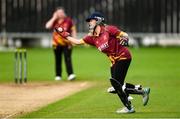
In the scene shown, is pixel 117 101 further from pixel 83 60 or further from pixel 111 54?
pixel 83 60

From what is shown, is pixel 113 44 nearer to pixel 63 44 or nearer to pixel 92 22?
pixel 92 22

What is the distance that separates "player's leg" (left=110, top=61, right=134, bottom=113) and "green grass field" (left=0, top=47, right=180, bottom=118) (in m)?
0.24

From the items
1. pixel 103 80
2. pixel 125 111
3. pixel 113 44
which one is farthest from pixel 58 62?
pixel 125 111

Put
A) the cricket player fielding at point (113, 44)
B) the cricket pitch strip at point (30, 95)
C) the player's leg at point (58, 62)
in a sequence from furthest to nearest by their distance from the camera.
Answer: the player's leg at point (58, 62) → the cricket pitch strip at point (30, 95) → the cricket player fielding at point (113, 44)

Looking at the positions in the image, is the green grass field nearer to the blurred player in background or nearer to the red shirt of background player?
the blurred player in background

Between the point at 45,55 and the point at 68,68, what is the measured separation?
12631 millimetres

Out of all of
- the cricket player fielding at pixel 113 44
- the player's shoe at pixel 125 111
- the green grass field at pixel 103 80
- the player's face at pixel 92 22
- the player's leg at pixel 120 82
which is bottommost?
the green grass field at pixel 103 80

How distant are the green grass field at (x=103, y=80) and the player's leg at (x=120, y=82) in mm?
237

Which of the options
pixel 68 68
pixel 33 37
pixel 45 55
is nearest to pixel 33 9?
pixel 33 37

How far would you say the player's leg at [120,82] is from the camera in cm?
1557

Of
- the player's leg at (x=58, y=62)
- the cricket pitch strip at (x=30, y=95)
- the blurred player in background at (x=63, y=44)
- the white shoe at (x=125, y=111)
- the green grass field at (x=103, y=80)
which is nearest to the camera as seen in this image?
the white shoe at (x=125, y=111)

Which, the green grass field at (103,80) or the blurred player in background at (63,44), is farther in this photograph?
the blurred player in background at (63,44)

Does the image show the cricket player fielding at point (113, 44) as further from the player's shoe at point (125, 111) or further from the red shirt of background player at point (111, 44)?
the player's shoe at point (125, 111)

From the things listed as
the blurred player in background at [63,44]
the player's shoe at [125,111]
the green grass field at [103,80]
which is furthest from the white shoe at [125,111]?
the blurred player in background at [63,44]
